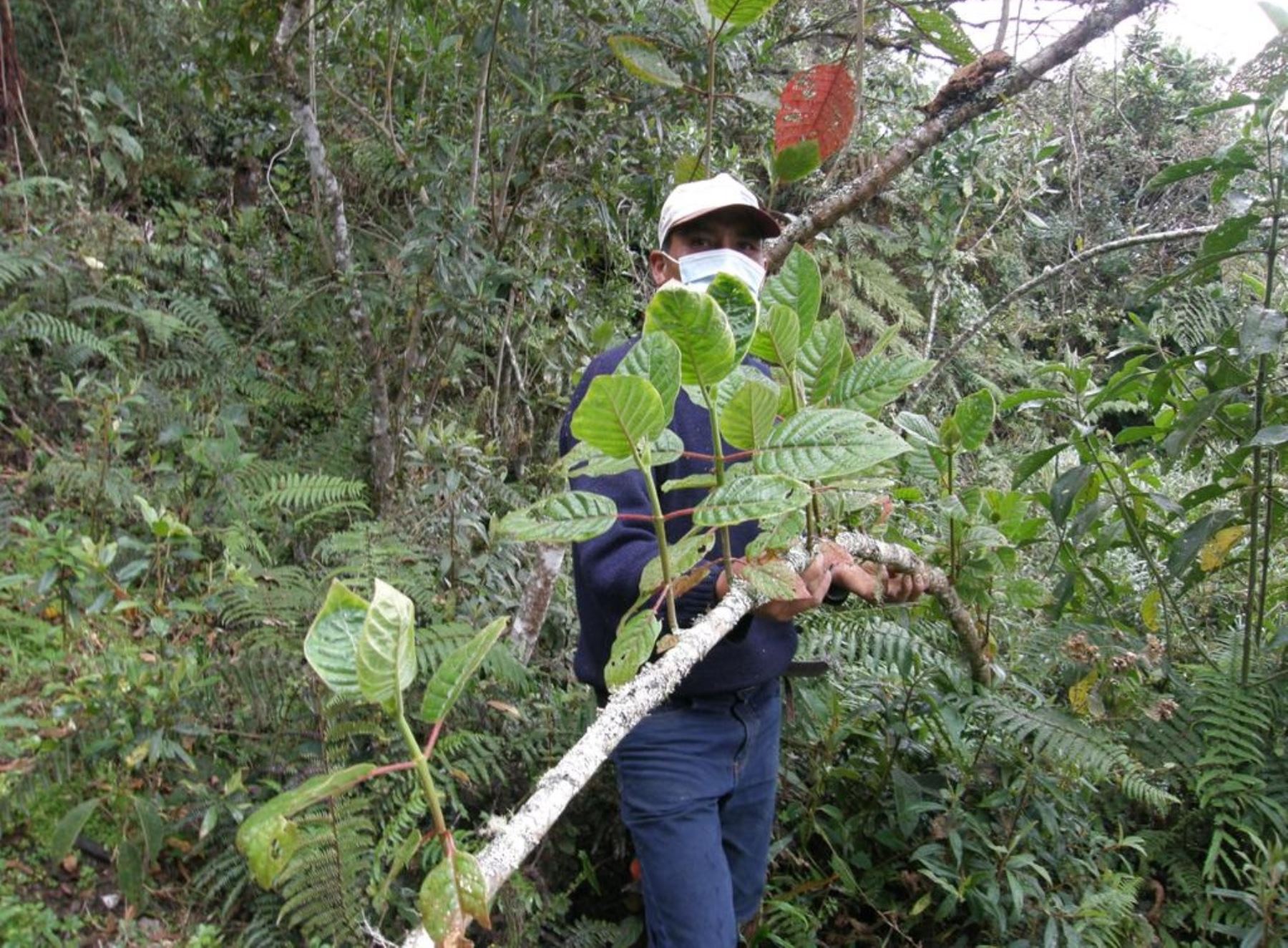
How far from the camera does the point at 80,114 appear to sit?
17.3 ft

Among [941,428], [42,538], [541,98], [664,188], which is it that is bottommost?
[42,538]

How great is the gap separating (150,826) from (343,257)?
2294 millimetres

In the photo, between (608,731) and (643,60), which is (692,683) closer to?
(608,731)

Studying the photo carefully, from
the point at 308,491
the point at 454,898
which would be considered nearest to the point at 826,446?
the point at 454,898

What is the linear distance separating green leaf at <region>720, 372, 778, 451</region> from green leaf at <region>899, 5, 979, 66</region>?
1326 mm

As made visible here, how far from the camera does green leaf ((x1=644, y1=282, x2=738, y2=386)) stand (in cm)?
103

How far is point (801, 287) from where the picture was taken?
4.67ft

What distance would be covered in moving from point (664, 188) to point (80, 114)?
3631mm

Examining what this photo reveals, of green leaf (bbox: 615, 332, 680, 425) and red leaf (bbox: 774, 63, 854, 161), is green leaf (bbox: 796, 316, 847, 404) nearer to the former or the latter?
green leaf (bbox: 615, 332, 680, 425)

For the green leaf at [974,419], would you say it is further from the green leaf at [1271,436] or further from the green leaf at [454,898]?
the green leaf at [454,898]

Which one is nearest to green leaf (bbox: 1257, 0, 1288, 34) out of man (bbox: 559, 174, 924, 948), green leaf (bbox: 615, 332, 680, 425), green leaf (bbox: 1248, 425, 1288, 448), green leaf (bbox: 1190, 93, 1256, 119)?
green leaf (bbox: 1190, 93, 1256, 119)

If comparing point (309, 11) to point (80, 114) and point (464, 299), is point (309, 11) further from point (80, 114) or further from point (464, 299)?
point (80, 114)

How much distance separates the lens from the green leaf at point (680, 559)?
1.21 m

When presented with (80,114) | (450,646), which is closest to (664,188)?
(450,646)
